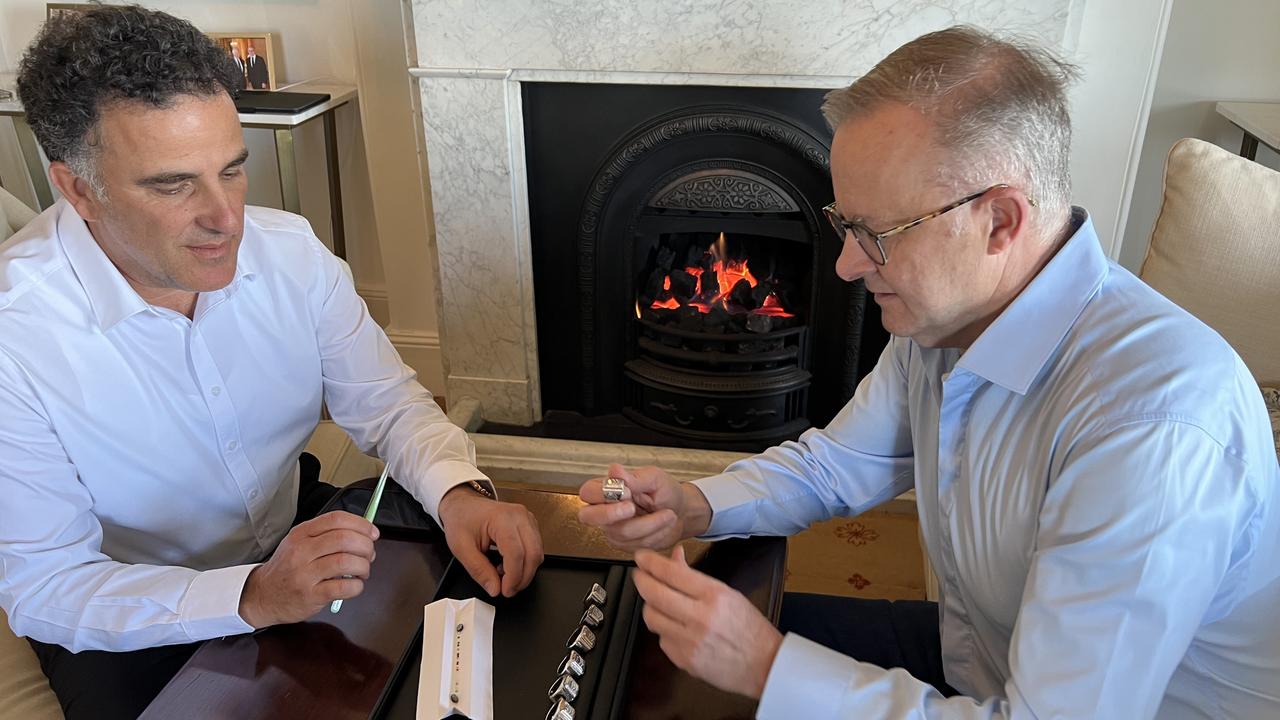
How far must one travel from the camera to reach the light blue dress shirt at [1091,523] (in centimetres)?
84

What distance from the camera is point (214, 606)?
43.9 inches

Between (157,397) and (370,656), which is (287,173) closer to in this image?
(157,397)

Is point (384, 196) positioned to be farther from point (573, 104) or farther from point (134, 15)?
point (134, 15)

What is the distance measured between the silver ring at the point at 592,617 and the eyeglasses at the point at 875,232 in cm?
50

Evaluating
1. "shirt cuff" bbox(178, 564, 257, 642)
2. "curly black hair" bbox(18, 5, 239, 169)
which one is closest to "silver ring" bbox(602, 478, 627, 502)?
"shirt cuff" bbox(178, 564, 257, 642)

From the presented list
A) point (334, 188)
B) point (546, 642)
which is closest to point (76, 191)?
point (546, 642)

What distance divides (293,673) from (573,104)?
1.70 metres

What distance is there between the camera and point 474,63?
2.33 metres

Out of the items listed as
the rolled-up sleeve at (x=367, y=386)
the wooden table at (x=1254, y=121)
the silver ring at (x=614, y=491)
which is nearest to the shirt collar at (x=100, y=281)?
the rolled-up sleeve at (x=367, y=386)

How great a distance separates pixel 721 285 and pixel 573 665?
175 cm

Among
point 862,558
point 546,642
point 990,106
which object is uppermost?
point 990,106

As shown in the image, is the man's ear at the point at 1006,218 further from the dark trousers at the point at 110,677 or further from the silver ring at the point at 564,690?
the dark trousers at the point at 110,677

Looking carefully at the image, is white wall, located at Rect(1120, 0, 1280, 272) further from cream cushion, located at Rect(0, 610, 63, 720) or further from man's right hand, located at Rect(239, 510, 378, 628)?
cream cushion, located at Rect(0, 610, 63, 720)

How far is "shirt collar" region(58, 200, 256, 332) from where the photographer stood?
1271mm
